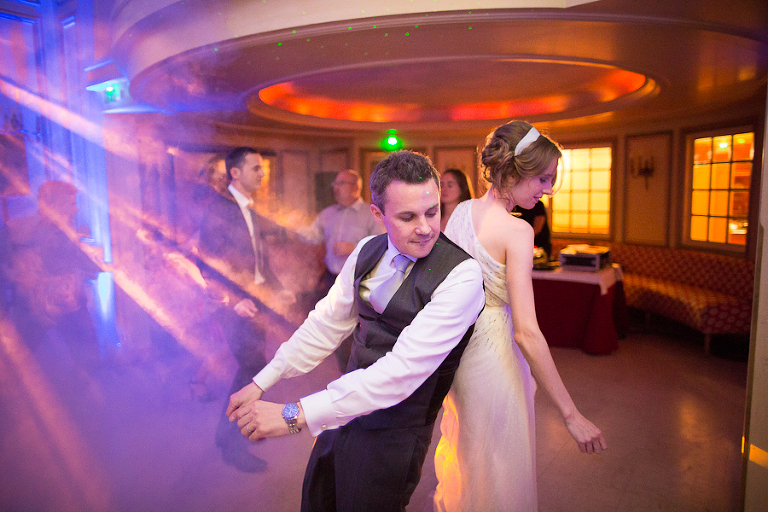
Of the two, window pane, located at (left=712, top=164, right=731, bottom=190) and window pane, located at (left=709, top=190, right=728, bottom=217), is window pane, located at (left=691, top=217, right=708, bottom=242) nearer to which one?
window pane, located at (left=709, top=190, right=728, bottom=217)

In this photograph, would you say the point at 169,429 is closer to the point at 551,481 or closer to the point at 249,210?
the point at 249,210

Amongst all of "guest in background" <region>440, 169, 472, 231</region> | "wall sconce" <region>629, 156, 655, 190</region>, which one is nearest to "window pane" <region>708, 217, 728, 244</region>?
"wall sconce" <region>629, 156, 655, 190</region>

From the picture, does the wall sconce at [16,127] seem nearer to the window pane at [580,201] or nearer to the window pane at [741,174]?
the window pane at [741,174]

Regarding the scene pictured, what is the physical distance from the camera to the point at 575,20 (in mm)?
2484

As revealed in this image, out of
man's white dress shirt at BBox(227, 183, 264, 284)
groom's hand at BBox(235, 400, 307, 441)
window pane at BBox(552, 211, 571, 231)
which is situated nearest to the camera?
groom's hand at BBox(235, 400, 307, 441)

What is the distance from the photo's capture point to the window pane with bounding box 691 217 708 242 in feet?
17.9

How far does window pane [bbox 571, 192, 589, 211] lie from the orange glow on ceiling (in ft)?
5.99

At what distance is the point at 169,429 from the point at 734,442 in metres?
3.44

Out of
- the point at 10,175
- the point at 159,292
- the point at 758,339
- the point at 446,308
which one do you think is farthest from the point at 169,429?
the point at 758,339

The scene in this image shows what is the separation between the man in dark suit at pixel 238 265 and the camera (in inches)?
93.5

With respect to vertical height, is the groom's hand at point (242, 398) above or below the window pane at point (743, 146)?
below

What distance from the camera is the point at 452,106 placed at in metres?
6.41

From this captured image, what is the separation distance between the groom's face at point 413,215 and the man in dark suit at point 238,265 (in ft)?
4.57

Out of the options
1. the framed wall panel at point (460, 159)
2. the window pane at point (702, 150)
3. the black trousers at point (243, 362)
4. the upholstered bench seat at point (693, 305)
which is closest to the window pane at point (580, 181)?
the framed wall panel at point (460, 159)
